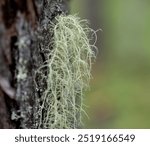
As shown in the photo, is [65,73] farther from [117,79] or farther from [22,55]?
[117,79]

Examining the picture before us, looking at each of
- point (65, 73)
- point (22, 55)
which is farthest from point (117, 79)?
point (22, 55)

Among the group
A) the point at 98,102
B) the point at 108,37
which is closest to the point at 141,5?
the point at 108,37

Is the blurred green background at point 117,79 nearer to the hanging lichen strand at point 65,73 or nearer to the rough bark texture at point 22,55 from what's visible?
the hanging lichen strand at point 65,73

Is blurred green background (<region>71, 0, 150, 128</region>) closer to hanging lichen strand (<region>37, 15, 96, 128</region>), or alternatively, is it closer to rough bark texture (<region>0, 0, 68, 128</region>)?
hanging lichen strand (<region>37, 15, 96, 128</region>)

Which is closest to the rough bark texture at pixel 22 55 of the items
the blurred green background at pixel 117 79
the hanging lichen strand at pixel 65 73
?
the hanging lichen strand at pixel 65 73

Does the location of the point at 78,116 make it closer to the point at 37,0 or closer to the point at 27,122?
the point at 27,122
